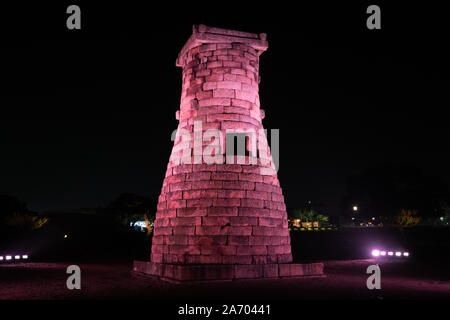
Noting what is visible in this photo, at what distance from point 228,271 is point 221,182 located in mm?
2935

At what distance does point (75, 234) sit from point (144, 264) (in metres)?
34.4

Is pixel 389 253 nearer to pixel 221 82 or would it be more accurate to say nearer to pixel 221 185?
pixel 221 185

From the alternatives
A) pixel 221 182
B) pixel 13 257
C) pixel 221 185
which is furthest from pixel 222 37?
pixel 13 257

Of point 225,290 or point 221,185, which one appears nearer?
point 225,290

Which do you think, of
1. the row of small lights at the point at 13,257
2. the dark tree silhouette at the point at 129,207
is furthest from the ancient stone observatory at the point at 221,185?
the dark tree silhouette at the point at 129,207

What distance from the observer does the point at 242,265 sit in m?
12.4

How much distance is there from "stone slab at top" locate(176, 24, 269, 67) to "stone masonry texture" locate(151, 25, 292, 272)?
0.03m

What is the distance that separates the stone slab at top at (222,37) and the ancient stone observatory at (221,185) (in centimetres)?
4

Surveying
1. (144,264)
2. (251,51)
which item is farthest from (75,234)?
(251,51)

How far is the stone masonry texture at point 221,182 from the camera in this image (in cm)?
1290

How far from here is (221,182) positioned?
43.9 ft

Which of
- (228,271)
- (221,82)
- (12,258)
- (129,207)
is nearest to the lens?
(228,271)

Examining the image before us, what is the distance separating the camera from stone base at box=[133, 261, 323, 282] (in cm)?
1187

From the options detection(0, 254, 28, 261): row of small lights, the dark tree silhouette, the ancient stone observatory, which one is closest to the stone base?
the ancient stone observatory
